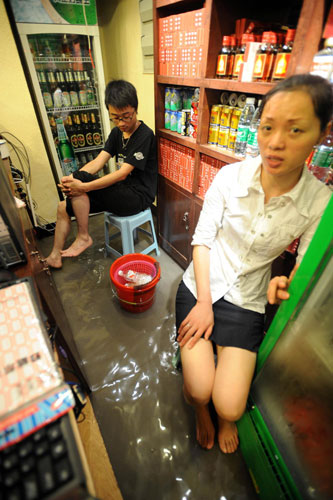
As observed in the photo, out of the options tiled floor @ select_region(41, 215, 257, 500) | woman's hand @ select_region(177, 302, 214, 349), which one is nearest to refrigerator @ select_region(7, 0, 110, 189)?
tiled floor @ select_region(41, 215, 257, 500)

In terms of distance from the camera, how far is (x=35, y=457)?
0.47 m

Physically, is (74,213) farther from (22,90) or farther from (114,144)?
(22,90)

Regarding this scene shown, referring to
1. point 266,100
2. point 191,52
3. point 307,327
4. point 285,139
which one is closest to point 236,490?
point 307,327

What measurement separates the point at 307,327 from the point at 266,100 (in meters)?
0.78

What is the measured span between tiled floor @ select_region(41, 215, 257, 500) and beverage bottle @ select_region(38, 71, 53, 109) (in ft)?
6.10

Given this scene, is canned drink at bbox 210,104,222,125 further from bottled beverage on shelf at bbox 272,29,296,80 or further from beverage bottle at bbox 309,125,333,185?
beverage bottle at bbox 309,125,333,185

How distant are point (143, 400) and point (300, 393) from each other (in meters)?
0.81

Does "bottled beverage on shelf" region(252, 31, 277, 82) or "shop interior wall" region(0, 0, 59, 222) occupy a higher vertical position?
"bottled beverage on shelf" region(252, 31, 277, 82)

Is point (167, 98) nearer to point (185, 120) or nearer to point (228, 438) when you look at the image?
point (185, 120)

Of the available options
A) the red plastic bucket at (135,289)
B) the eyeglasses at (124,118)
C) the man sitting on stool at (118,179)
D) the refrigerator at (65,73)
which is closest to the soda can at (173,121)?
the man sitting on stool at (118,179)

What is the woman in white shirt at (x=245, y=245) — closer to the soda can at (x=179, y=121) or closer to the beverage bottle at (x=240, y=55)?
the beverage bottle at (x=240, y=55)

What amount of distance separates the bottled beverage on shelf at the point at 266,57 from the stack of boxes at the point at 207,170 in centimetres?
46

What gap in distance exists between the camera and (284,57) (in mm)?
1028

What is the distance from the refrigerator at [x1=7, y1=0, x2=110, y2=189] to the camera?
2.11 meters
